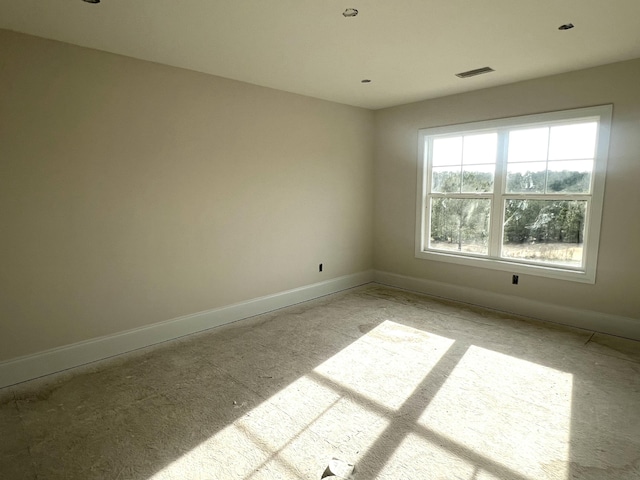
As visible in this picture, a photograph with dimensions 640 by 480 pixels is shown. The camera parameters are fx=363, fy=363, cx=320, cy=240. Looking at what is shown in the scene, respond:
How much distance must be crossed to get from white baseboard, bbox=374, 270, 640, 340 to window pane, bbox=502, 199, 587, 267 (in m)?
0.48

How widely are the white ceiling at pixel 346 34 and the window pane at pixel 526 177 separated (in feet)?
3.06

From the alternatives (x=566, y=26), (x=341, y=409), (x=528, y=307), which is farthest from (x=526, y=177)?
(x=341, y=409)

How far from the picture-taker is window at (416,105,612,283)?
11.7 ft

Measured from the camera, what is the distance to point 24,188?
2.61m

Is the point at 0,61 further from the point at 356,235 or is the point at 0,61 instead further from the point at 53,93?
the point at 356,235

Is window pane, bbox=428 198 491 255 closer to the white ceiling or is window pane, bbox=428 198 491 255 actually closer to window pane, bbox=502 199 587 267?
window pane, bbox=502 199 587 267

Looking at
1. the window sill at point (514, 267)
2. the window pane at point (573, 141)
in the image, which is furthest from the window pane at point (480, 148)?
the window sill at point (514, 267)

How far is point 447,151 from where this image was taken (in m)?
4.61

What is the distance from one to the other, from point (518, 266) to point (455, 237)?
833 mm

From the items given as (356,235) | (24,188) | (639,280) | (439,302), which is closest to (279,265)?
(356,235)

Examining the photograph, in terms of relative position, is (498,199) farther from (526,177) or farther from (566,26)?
(566,26)

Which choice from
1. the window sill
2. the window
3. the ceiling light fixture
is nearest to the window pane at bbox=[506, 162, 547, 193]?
the window

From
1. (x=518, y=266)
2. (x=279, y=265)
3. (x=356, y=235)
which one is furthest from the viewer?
(x=356, y=235)

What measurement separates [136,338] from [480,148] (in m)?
4.18
